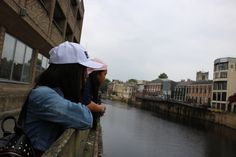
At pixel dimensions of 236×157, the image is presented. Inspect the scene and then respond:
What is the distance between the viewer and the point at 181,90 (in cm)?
9175

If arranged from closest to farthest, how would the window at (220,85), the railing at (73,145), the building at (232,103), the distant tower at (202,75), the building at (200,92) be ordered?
1. the railing at (73,145)
2. the building at (232,103)
3. the window at (220,85)
4. the building at (200,92)
5. the distant tower at (202,75)

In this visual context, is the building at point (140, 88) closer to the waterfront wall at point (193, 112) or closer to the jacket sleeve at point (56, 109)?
the waterfront wall at point (193, 112)

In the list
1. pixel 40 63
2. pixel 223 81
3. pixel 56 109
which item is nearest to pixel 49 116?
pixel 56 109

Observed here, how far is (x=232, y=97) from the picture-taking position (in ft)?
202

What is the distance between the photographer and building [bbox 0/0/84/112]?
10.4 m

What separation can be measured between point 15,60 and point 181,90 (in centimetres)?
8184

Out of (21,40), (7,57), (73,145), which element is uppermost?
(21,40)

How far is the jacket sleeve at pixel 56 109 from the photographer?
6.32 feet

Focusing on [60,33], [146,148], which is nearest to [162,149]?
[146,148]

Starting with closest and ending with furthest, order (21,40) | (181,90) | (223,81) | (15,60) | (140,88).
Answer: (15,60) → (21,40) → (223,81) → (181,90) → (140,88)

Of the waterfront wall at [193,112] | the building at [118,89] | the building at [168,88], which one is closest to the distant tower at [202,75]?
the building at [168,88]

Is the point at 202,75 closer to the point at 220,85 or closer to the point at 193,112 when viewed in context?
the point at 193,112

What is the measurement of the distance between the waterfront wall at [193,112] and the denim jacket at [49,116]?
56.3 m

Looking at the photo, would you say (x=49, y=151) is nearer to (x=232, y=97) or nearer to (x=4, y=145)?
(x=4, y=145)
